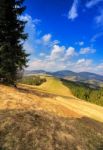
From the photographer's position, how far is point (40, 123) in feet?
43.1

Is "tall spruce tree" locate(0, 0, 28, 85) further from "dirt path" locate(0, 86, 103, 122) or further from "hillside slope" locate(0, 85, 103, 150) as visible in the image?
"hillside slope" locate(0, 85, 103, 150)

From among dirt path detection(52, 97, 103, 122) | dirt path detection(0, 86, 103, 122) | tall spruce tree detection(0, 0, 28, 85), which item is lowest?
dirt path detection(52, 97, 103, 122)

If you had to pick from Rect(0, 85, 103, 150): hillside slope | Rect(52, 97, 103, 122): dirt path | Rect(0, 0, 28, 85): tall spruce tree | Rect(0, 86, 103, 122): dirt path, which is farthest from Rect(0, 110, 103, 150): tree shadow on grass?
Rect(0, 0, 28, 85): tall spruce tree

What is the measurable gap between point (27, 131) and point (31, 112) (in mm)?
3606

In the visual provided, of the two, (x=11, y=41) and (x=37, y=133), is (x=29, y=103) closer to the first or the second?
(x=37, y=133)

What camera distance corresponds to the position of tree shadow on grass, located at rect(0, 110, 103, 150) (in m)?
10.2

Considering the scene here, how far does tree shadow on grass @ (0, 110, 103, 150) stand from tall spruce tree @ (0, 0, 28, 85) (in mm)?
10425

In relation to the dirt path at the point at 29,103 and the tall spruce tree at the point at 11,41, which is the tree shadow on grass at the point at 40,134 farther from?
the tall spruce tree at the point at 11,41

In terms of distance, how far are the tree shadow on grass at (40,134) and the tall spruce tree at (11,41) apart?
410 inches

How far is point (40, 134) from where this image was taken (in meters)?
11.5

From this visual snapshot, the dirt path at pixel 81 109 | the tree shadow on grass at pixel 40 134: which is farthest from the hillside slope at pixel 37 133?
the dirt path at pixel 81 109

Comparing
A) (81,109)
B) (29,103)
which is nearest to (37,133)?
(29,103)

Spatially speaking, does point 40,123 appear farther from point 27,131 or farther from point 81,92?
point 81,92

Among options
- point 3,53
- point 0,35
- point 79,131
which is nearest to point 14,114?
point 79,131
